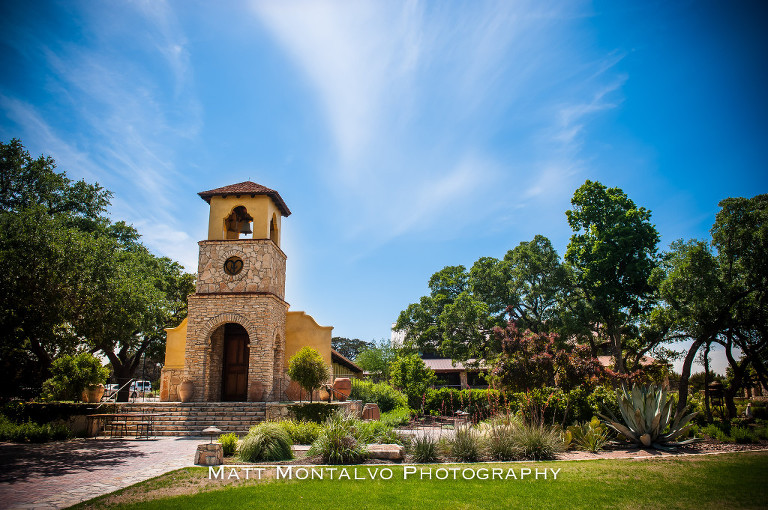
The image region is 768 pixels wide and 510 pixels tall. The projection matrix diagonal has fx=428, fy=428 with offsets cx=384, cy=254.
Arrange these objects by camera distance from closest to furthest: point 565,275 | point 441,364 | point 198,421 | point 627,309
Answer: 1. point 198,421
2. point 627,309
3. point 565,275
4. point 441,364

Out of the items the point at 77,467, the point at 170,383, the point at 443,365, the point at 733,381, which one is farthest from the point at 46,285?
the point at 443,365

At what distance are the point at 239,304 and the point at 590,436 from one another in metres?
13.7

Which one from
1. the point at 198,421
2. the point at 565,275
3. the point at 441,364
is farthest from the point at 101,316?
the point at 441,364

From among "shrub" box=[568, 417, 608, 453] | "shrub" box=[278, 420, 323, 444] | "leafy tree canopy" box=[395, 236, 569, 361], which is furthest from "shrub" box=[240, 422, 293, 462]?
"leafy tree canopy" box=[395, 236, 569, 361]

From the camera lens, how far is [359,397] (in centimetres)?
2322

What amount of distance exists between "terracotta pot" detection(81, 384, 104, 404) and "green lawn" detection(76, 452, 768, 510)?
1063 centimetres

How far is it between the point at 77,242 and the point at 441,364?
35.7 metres

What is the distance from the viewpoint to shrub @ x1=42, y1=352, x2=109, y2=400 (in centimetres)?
1498

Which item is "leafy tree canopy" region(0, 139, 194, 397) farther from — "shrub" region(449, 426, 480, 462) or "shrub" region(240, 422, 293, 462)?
"shrub" region(449, 426, 480, 462)

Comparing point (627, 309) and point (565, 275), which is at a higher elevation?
point (565, 275)

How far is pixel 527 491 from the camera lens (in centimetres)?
655

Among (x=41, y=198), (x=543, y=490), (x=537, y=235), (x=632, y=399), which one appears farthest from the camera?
(x=537, y=235)

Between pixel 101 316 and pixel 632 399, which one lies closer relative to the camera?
pixel 632 399

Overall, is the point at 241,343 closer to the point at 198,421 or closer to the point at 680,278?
the point at 198,421
